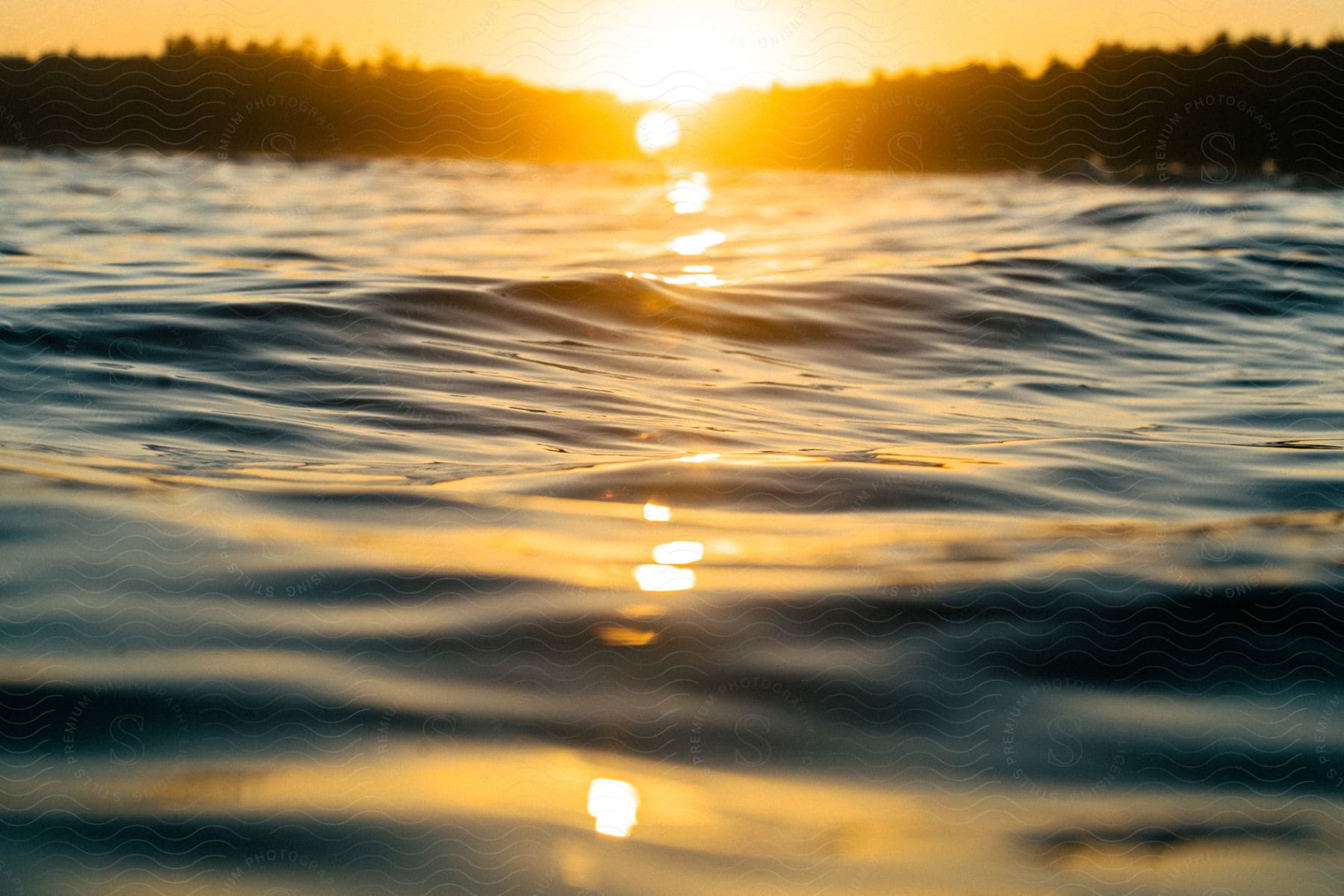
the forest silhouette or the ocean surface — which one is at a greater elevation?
the forest silhouette

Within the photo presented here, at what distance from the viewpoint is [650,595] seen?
3301 millimetres

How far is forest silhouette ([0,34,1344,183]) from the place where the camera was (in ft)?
35.2

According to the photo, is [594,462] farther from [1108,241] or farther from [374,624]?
[1108,241]

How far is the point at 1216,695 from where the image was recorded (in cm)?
291

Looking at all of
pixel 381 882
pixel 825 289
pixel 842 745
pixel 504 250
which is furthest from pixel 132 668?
pixel 504 250

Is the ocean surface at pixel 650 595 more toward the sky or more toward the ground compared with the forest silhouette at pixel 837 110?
more toward the ground

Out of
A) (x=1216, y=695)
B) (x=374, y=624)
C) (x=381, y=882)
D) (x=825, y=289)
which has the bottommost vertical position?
(x=381, y=882)

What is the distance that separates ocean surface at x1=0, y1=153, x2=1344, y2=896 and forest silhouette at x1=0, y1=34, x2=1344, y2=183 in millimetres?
2359

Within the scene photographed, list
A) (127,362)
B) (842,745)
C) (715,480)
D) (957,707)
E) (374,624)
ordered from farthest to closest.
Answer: (127,362) < (715,480) < (374,624) < (957,707) < (842,745)

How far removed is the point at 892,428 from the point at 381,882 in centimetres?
393

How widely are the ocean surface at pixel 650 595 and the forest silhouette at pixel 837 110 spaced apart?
7.74 ft

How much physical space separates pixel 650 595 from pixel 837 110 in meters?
7.78

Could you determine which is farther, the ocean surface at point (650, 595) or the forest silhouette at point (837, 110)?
the forest silhouette at point (837, 110)

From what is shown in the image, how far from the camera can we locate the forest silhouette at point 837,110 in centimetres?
1072
